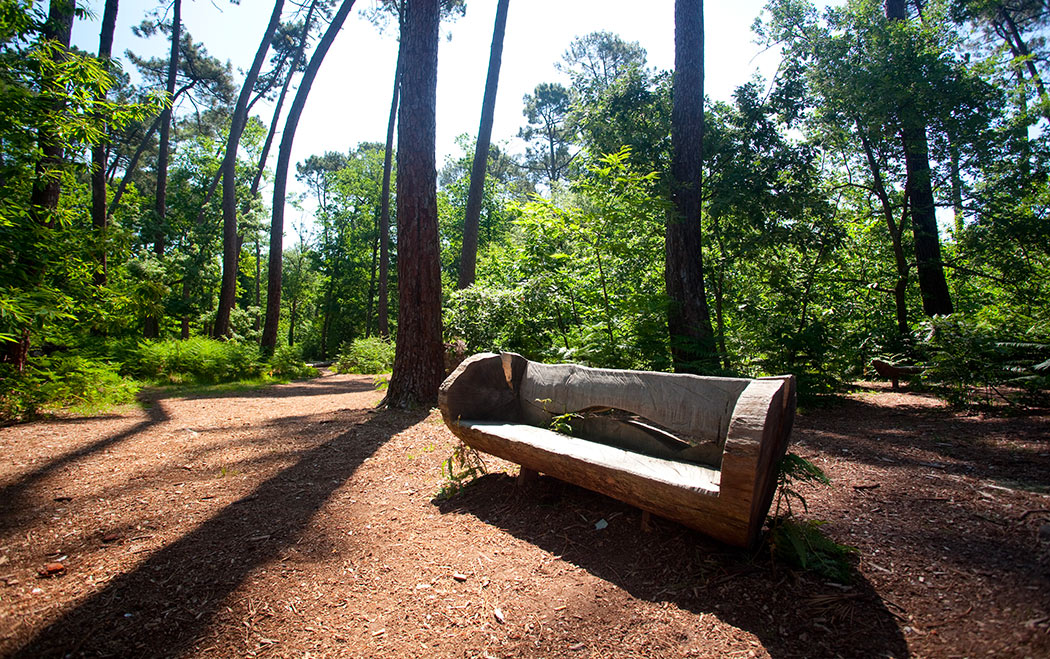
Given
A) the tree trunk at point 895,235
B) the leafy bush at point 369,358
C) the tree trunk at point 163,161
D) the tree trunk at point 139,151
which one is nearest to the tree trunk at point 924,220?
the tree trunk at point 895,235

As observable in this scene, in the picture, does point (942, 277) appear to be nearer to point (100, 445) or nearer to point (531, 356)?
point (531, 356)

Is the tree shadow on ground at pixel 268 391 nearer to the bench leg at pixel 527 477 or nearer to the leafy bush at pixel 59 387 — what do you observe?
the leafy bush at pixel 59 387

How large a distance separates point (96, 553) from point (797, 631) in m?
3.65

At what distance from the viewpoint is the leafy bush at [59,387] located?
5.30 metres

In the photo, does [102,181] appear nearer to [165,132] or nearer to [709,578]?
[165,132]

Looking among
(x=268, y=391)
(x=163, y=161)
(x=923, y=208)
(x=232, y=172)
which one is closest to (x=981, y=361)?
(x=923, y=208)

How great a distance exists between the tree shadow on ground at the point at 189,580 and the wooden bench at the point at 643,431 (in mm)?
1305

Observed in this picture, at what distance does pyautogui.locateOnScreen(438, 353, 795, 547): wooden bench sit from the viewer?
215cm

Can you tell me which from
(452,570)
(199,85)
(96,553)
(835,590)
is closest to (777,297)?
(835,590)

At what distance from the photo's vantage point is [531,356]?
7.18 meters

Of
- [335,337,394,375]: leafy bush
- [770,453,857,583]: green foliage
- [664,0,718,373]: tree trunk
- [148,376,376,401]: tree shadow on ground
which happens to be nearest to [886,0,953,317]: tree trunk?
[664,0,718,373]: tree trunk

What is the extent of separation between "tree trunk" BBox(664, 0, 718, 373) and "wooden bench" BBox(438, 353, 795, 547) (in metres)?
3.66

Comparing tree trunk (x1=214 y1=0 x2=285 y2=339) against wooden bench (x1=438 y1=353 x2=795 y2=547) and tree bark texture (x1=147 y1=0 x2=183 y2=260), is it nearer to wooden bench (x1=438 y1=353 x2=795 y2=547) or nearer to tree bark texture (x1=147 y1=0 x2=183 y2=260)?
tree bark texture (x1=147 y1=0 x2=183 y2=260)

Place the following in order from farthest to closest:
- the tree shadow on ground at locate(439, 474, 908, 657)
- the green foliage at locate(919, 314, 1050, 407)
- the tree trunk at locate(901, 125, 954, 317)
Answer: the tree trunk at locate(901, 125, 954, 317), the green foliage at locate(919, 314, 1050, 407), the tree shadow on ground at locate(439, 474, 908, 657)
